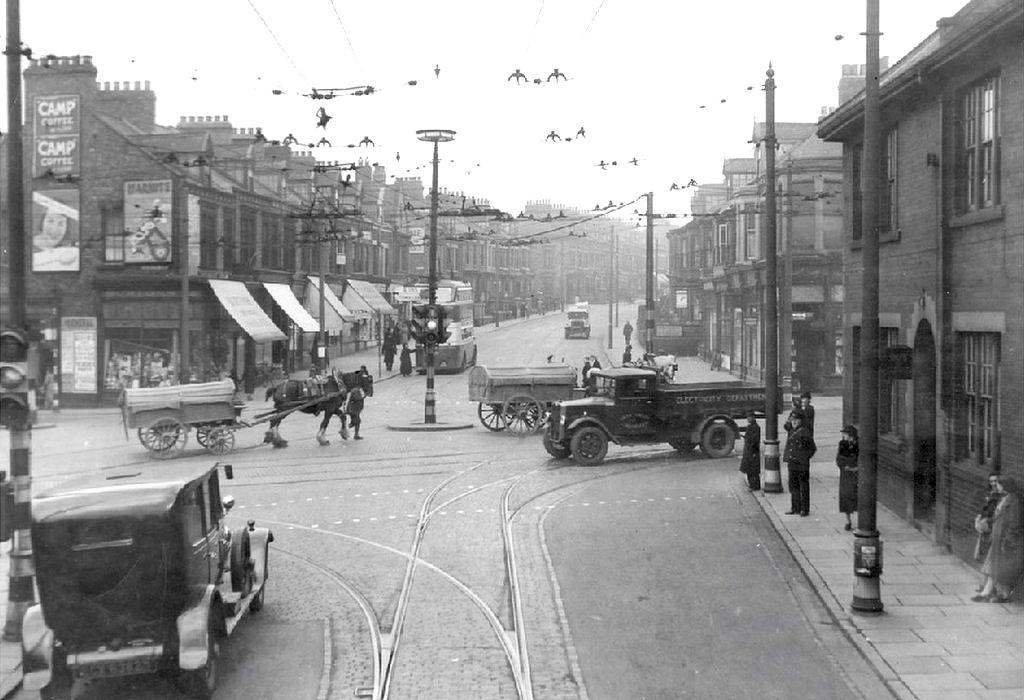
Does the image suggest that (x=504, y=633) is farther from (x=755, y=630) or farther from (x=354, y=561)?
(x=354, y=561)

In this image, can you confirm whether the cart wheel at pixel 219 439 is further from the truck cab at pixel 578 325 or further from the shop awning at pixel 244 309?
the truck cab at pixel 578 325

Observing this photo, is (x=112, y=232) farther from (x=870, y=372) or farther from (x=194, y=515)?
(x=870, y=372)

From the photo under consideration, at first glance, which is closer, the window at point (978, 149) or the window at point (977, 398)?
the window at point (977, 398)

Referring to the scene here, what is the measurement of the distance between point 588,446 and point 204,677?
47.2ft

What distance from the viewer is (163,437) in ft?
73.2

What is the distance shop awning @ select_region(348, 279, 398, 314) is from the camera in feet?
178

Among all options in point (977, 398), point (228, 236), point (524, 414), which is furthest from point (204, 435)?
point (228, 236)

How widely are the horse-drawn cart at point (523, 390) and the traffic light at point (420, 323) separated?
154 cm

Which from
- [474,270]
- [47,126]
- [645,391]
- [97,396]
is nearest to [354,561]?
[645,391]

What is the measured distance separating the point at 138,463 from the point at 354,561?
30.8 feet

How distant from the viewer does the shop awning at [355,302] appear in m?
52.2

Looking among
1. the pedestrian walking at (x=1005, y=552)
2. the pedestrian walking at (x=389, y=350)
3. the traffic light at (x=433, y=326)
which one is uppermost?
the traffic light at (x=433, y=326)

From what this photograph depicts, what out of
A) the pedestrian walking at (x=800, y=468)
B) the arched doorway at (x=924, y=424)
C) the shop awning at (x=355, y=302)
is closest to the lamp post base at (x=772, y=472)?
the pedestrian walking at (x=800, y=468)

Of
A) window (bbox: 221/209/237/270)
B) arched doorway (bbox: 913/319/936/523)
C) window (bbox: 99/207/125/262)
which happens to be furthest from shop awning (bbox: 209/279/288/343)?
arched doorway (bbox: 913/319/936/523)
